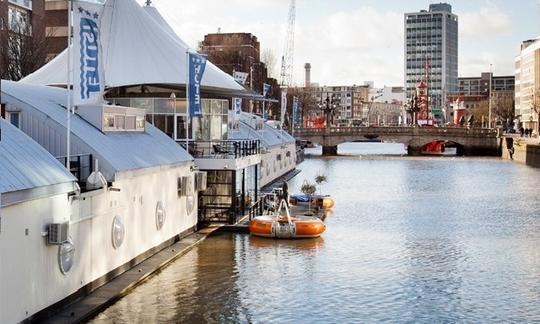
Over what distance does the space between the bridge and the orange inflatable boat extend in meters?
102

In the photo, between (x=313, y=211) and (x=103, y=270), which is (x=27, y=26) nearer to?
(x=313, y=211)

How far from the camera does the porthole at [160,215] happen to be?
106 feet

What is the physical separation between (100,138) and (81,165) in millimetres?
2172

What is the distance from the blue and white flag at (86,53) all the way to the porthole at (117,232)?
459 centimetres

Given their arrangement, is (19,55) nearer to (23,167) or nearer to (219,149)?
(219,149)

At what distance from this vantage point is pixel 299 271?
3020 centimetres

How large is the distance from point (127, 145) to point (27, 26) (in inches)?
2022

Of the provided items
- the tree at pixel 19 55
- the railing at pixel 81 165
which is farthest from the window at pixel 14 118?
the tree at pixel 19 55

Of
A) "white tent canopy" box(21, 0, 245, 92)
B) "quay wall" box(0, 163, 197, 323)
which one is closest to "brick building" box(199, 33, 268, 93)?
"white tent canopy" box(21, 0, 245, 92)

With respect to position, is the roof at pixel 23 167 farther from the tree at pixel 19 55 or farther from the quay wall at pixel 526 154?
the quay wall at pixel 526 154

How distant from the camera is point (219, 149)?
4312 cm

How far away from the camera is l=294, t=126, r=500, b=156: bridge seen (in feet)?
456

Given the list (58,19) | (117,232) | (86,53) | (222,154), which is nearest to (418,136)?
(58,19)

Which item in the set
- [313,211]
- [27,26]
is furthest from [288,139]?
[313,211]
